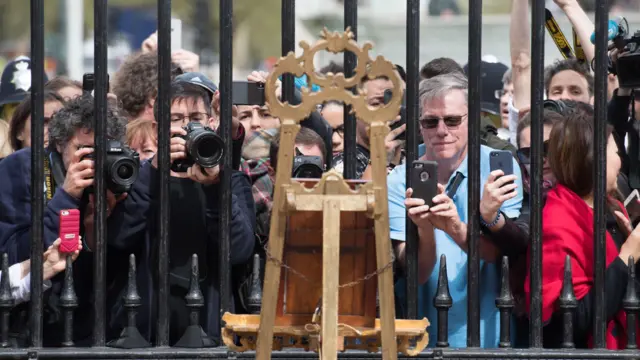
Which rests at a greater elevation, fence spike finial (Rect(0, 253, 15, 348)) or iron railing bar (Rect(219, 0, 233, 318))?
iron railing bar (Rect(219, 0, 233, 318))

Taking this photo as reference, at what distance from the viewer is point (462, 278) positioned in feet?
15.9

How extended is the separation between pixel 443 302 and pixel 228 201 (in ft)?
2.69

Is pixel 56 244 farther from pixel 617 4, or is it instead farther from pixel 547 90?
pixel 617 4

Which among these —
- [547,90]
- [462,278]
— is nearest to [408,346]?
[462,278]

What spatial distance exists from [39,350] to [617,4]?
18.2m

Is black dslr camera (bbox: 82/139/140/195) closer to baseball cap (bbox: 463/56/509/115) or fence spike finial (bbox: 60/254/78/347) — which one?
fence spike finial (bbox: 60/254/78/347)

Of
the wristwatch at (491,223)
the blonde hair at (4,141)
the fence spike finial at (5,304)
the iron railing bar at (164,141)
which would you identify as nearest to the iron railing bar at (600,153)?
the wristwatch at (491,223)

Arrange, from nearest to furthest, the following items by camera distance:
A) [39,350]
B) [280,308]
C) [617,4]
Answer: [280,308] → [39,350] → [617,4]

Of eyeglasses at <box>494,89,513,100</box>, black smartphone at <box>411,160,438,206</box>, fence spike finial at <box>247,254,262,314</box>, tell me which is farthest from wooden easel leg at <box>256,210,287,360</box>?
eyeglasses at <box>494,89,513,100</box>

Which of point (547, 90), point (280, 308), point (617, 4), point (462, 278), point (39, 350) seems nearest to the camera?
point (280, 308)

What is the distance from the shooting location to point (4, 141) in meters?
6.75

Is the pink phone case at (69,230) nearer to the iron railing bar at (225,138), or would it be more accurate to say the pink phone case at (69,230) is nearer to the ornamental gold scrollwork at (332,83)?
the iron railing bar at (225,138)

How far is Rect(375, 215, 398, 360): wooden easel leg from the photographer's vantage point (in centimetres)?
388

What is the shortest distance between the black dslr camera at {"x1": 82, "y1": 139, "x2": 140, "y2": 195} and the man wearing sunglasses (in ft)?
3.08
